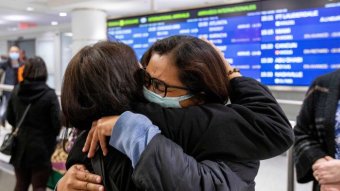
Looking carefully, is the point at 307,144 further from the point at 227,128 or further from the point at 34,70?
the point at 34,70

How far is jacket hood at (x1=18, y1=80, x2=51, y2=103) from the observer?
2.76 metres

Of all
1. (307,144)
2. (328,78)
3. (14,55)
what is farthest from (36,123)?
(14,55)

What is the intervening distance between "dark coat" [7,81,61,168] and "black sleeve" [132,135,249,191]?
2117mm

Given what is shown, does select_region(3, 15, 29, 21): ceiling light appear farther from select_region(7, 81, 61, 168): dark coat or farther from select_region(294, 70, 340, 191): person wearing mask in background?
select_region(294, 70, 340, 191): person wearing mask in background

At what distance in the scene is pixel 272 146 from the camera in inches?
35.9

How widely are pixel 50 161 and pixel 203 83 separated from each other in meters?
2.33

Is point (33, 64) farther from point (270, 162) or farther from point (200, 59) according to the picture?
point (200, 59)

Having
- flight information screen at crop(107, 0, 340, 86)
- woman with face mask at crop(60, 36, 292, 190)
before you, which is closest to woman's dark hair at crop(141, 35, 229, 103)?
woman with face mask at crop(60, 36, 292, 190)

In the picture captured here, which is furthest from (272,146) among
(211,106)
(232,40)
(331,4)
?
(232,40)

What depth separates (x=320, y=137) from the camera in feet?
5.24

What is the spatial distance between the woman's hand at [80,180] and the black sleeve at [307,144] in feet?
3.44

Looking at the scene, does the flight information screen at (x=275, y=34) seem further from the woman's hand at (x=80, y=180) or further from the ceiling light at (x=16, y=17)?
the ceiling light at (x=16, y=17)

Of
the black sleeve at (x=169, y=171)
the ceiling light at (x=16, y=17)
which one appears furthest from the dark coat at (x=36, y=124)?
the ceiling light at (x=16, y=17)

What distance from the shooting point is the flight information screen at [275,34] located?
3.22 metres
